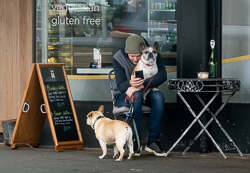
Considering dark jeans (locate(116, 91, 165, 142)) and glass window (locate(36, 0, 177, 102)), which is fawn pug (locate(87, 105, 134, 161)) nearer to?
dark jeans (locate(116, 91, 165, 142))

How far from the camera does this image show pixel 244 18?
7.75 meters

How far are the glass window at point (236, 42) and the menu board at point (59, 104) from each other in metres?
1.97

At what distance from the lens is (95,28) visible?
8.34 meters

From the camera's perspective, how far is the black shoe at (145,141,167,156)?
290 inches

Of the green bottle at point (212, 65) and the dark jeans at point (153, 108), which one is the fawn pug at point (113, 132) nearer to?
the dark jeans at point (153, 108)

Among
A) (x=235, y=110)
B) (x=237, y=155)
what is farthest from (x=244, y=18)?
(x=237, y=155)

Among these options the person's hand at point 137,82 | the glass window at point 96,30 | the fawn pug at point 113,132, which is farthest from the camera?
the glass window at point 96,30

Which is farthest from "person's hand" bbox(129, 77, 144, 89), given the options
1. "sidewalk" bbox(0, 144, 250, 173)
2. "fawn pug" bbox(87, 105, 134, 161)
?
"sidewalk" bbox(0, 144, 250, 173)

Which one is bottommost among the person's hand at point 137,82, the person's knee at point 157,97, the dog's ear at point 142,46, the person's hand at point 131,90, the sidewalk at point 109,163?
the sidewalk at point 109,163

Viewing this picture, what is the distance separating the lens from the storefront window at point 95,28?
8.03 metres

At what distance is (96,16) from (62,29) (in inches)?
19.7

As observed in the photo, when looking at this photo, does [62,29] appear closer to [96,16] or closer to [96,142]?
[96,16]

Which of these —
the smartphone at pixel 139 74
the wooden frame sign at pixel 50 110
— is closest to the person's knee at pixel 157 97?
the smartphone at pixel 139 74

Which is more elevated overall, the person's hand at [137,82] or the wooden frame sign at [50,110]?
the person's hand at [137,82]
